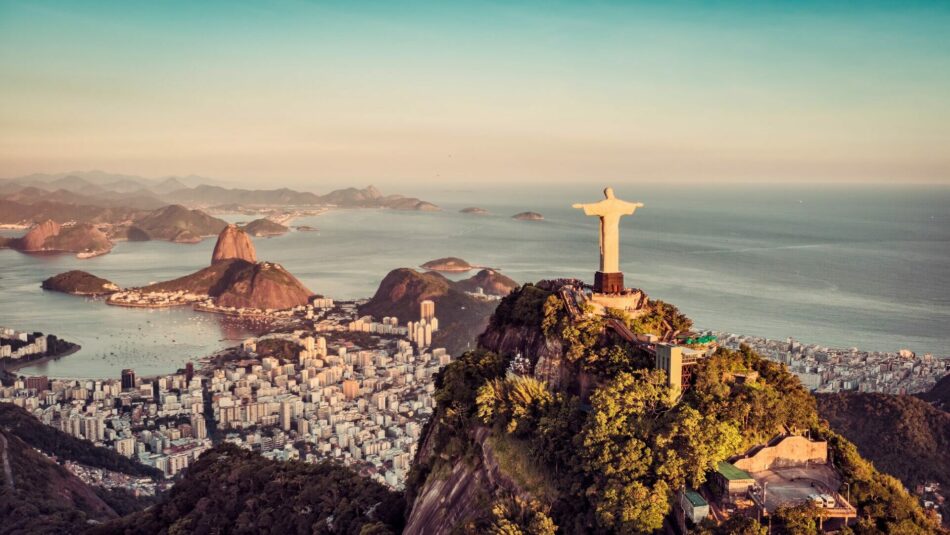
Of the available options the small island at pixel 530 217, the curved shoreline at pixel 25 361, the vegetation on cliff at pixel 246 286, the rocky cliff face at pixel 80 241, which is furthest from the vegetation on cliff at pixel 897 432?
the rocky cliff face at pixel 80 241

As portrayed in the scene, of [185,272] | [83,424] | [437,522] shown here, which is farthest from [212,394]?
[185,272]

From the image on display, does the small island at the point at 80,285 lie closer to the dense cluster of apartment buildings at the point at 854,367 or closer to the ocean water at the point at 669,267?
the ocean water at the point at 669,267

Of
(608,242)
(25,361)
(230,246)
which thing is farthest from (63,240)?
(608,242)

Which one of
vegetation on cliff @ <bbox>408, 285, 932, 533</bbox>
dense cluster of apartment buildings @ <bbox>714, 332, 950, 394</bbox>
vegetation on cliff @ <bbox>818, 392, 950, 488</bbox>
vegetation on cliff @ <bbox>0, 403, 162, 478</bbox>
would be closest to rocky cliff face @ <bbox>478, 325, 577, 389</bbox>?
vegetation on cliff @ <bbox>408, 285, 932, 533</bbox>

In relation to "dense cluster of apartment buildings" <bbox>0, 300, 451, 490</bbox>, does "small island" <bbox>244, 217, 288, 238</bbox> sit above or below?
above

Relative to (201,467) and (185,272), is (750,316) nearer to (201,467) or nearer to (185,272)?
(201,467)

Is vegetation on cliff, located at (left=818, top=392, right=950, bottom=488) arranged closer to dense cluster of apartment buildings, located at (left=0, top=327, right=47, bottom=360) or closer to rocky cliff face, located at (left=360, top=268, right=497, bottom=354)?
rocky cliff face, located at (left=360, top=268, right=497, bottom=354)
